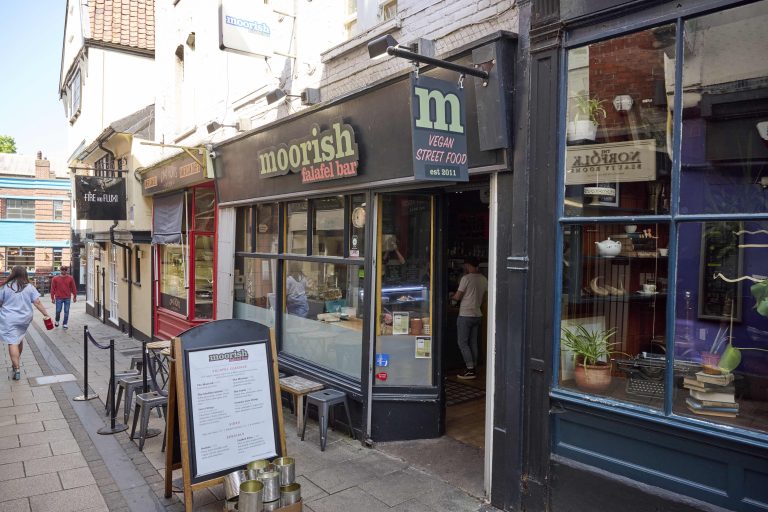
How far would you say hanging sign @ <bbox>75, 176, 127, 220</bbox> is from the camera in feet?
43.2

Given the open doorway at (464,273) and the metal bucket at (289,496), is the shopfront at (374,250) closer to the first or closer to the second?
the open doorway at (464,273)

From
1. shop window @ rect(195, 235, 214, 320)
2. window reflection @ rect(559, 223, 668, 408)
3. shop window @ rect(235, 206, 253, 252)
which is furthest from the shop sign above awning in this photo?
window reflection @ rect(559, 223, 668, 408)

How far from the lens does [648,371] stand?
4.04 metres

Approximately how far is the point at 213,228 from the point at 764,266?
9080 millimetres

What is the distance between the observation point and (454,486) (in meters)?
4.89

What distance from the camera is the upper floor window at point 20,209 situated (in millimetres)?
35125

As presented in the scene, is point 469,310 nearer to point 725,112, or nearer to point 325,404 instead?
point 325,404

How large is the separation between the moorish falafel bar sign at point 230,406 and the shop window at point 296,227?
284 cm

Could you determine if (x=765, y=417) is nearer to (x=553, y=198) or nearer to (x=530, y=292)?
(x=530, y=292)

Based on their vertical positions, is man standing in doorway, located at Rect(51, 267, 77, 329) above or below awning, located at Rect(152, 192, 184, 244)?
below

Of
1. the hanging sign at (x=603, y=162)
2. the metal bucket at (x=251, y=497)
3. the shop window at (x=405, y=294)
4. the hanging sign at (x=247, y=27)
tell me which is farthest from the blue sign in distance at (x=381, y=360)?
the hanging sign at (x=247, y=27)

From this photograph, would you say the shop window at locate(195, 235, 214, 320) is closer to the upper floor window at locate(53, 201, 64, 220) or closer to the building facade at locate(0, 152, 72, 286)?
the building facade at locate(0, 152, 72, 286)

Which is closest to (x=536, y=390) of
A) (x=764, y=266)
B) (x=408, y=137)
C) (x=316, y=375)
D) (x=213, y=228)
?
(x=764, y=266)

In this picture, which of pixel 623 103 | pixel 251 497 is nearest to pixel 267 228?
pixel 251 497
